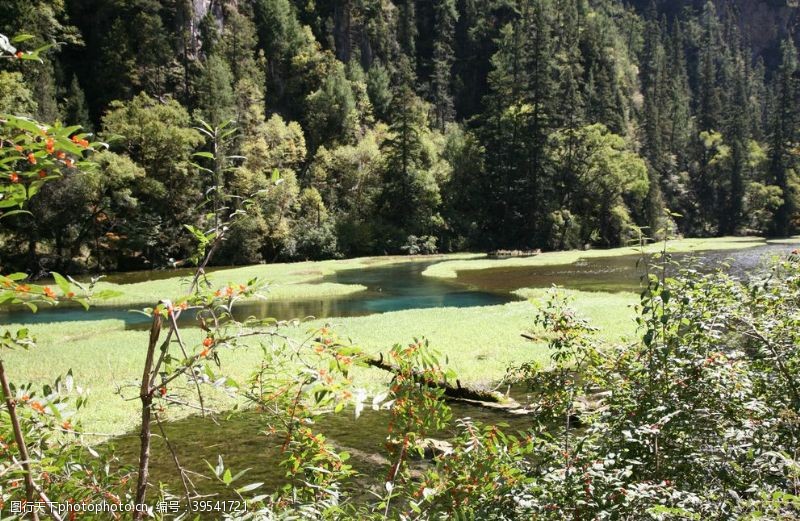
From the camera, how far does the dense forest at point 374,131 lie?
53219mm

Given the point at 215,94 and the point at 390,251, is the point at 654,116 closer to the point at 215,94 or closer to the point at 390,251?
the point at 390,251

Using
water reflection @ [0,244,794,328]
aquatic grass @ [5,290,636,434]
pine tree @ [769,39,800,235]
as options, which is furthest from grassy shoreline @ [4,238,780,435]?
pine tree @ [769,39,800,235]

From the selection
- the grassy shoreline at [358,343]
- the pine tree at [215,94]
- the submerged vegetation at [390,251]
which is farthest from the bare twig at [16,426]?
the pine tree at [215,94]

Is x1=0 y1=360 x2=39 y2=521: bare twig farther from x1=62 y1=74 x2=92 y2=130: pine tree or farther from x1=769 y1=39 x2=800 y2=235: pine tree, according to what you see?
x1=769 y1=39 x2=800 y2=235: pine tree

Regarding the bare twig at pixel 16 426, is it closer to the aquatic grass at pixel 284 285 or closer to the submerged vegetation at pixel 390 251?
the submerged vegetation at pixel 390 251

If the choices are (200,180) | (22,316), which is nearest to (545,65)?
(200,180)

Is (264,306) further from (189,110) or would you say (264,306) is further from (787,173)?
(787,173)

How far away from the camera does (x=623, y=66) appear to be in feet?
362

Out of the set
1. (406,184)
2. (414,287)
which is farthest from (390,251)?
(414,287)

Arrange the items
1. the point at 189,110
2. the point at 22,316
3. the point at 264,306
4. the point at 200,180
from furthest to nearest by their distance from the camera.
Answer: the point at 189,110, the point at 200,180, the point at 264,306, the point at 22,316

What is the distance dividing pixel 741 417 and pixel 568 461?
1.45 m

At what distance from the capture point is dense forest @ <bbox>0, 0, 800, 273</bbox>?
53.2 m

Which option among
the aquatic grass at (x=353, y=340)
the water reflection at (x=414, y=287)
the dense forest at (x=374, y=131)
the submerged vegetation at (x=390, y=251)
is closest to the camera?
the submerged vegetation at (x=390, y=251)

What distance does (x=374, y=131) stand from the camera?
83.7 metres
